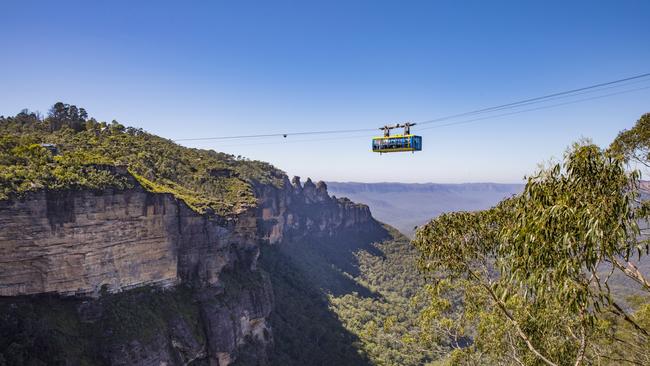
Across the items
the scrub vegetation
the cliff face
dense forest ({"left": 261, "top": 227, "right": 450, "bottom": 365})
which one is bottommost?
dense forest ({"left": 261, "top": 227, "right": 450, "bottom": 365})

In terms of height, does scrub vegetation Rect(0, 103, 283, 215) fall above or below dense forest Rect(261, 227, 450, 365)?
above

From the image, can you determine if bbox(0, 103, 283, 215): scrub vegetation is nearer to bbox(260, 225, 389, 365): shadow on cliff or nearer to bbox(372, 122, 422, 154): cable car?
bbox(260, 225, 389, 365): shadow on cliff

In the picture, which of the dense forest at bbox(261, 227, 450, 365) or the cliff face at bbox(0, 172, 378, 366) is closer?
the cliff face at bbox(0, 172, 378, 366)

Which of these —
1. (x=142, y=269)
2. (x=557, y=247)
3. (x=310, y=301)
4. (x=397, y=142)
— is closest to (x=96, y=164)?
(x=142, y=269)

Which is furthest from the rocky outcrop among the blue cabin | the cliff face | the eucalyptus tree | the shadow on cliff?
the eucalyptus tree

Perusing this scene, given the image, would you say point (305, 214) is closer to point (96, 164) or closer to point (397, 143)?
point (96, 164)

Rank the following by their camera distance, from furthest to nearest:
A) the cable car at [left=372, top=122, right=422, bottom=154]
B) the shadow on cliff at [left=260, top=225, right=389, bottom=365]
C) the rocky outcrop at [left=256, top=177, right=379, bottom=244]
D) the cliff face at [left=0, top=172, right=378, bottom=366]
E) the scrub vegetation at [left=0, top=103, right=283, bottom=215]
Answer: the rocky outcrop at [left=256, top=177, right=379, bottom=244] < the shadow on cliff at [left=260, top=225, right=389, bottom=365] < the scrub vegetation at [left=0, top=103, right=283, bottom=215] < the cliff face at [left=0, top=172, right=378, bottom=366] < the cable car at [left=372, top=122, right=422, bottom=154]

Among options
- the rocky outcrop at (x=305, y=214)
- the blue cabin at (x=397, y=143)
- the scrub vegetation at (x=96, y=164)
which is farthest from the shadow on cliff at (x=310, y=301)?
the blue cabin at (x=397, y=143)

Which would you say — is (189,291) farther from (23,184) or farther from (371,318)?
(371,318)

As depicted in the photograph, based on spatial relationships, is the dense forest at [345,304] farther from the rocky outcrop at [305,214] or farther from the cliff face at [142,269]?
the cliff face at [142,269]
